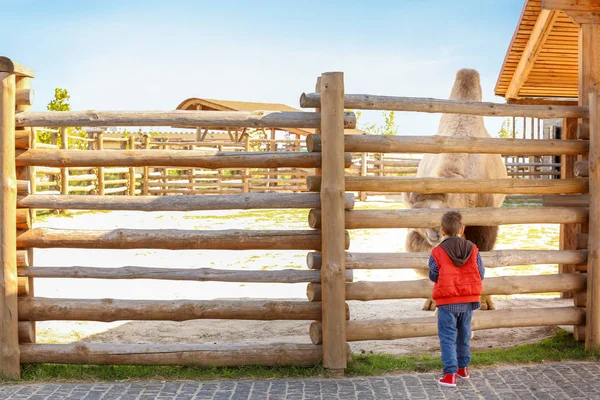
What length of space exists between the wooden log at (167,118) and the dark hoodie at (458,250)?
4.15 ft

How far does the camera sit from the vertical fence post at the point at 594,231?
6.03m

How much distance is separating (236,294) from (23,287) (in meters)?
3.83

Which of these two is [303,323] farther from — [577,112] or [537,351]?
[577,112]

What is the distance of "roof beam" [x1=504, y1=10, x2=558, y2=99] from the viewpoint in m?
7.87

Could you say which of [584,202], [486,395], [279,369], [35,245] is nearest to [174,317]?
[279,369]

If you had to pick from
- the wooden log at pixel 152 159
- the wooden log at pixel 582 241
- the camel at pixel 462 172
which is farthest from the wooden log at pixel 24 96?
the wooden log at pixel 582 241

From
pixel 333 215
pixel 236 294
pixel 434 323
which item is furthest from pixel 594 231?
pixel 236 294

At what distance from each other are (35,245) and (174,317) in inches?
50.1

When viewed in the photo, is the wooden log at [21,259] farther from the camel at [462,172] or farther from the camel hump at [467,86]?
the camel hump at [467,86]

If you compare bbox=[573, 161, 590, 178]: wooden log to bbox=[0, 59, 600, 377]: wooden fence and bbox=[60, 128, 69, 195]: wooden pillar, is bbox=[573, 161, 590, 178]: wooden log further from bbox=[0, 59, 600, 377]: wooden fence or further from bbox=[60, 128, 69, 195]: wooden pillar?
bbox=[60, 128, 69, 195]: wooden pillar

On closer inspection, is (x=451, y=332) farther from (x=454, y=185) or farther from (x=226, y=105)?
(x=226, y=105)

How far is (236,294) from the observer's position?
362 inches

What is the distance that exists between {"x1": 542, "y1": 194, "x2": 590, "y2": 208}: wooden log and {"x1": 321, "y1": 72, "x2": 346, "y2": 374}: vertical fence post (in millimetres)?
2183

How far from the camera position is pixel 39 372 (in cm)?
555
